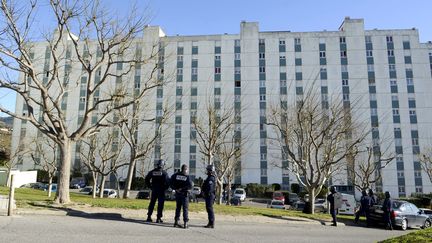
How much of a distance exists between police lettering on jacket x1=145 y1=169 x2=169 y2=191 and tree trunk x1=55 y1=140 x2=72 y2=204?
15.8ft

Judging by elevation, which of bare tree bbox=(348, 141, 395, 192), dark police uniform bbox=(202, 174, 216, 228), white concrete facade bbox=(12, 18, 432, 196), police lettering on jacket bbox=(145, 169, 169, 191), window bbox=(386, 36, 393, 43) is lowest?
dark police uniform bbox=(202, 174, 216, 228)

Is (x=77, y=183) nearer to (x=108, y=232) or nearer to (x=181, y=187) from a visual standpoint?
(x=181, y=187)

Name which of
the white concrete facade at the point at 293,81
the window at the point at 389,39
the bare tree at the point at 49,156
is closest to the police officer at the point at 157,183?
the bare tree at the point at 49,156

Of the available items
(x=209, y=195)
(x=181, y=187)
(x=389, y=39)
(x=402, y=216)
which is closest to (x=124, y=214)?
(x=181, y=187)

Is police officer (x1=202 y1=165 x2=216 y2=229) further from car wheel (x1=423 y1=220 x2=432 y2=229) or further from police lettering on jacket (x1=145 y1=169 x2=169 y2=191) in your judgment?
car wheel (x1=423 y1=220 x2=432 y2=229)

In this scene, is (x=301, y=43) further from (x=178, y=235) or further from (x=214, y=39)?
(x=178, y=235)

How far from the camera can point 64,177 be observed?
15.2 meters

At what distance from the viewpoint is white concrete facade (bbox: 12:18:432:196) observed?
6216 cm

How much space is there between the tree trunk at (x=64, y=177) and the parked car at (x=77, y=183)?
4946 cm

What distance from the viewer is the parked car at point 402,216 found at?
17812mm

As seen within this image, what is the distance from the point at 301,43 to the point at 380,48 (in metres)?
13.3

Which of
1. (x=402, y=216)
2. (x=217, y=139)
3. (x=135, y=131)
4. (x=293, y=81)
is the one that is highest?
(x=293, y=81)

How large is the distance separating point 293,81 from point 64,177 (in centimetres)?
5472

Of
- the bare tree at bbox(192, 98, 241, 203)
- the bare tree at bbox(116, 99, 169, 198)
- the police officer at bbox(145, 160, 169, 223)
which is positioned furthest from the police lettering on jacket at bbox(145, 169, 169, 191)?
the bare tree at bbox(192, 98, 241, 203)
